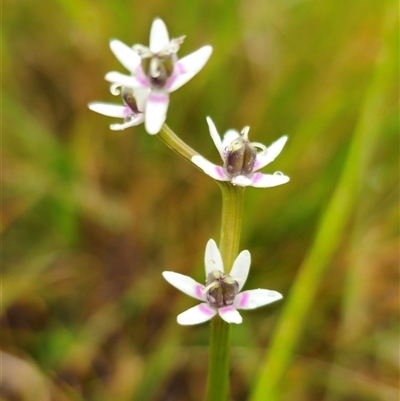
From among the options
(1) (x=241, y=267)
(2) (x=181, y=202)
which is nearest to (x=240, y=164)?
(1) (x=241, y=267)

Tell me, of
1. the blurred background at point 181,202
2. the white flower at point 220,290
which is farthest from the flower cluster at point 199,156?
the blurred background at point 181,202

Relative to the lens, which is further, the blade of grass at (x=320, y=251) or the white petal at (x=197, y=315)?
the blade of grass at (x=320, y=251)

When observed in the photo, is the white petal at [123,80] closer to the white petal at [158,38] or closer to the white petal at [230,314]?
the white petal at [158,38]

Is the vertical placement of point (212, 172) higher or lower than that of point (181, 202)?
lower

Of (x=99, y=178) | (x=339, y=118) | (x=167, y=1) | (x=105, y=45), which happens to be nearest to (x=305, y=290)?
(x=339, y=118)

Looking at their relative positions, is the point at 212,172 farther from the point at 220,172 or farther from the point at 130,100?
the point at 130,100

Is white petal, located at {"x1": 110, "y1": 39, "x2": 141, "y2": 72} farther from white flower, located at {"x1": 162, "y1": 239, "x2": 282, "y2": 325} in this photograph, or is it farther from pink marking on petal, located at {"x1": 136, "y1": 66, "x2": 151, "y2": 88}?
white flower, located at {"x1": 162, "y1": 239, "x2": 282, "y2": 325}

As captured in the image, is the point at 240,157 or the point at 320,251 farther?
the point at 320,251
